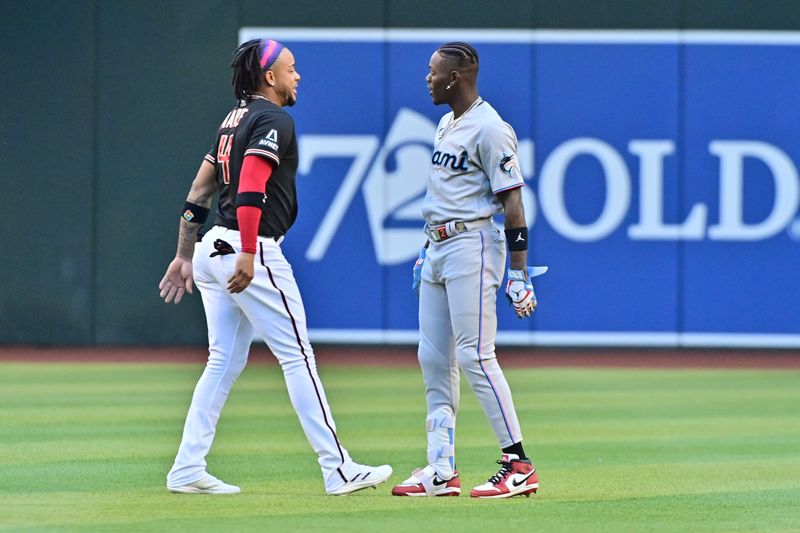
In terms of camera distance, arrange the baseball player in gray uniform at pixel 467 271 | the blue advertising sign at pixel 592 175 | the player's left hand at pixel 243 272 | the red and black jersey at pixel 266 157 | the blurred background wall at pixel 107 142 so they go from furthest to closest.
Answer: the blurred background wall at pixel 107 142 < the blue advertising sign at pixel 592 175 < the baseball player in gray uniform at pixel 467 271 < the red and black jersey at pixel 266 157 < the player's left hand at pixel 243 272

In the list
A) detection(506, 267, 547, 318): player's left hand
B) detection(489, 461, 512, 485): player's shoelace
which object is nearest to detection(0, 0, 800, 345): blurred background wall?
detection(489, 461, 512, 485): player's shoelace

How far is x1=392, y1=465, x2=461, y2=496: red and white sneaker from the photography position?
666cm

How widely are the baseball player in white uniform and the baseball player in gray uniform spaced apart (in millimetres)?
431

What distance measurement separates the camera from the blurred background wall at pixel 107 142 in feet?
51.9

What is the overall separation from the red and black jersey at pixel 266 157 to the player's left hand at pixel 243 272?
0.25 m

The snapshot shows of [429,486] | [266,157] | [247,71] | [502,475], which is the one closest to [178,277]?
[266,157]

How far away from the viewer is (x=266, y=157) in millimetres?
6301

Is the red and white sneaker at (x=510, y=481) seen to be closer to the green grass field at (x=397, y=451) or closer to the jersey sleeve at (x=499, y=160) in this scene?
the green grass field at (x=397, y=451)

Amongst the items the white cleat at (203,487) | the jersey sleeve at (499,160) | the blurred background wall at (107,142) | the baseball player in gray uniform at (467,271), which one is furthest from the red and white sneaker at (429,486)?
the blurred background wall at (107,142)

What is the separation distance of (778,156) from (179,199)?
6.43 m

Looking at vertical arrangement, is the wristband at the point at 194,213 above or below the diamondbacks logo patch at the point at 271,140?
below

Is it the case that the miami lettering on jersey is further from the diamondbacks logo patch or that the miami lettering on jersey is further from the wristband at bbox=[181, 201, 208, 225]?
the wristband at bbox=[181, 201, 208, 225]

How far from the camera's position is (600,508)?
20.9ft

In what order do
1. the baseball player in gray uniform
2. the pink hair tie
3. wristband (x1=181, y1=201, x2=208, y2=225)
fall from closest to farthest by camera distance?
1. the baseball player in gray uniform
2. the pink hair tie
3. wristband (x1=181, y1=201, x2=208, y2=225)
